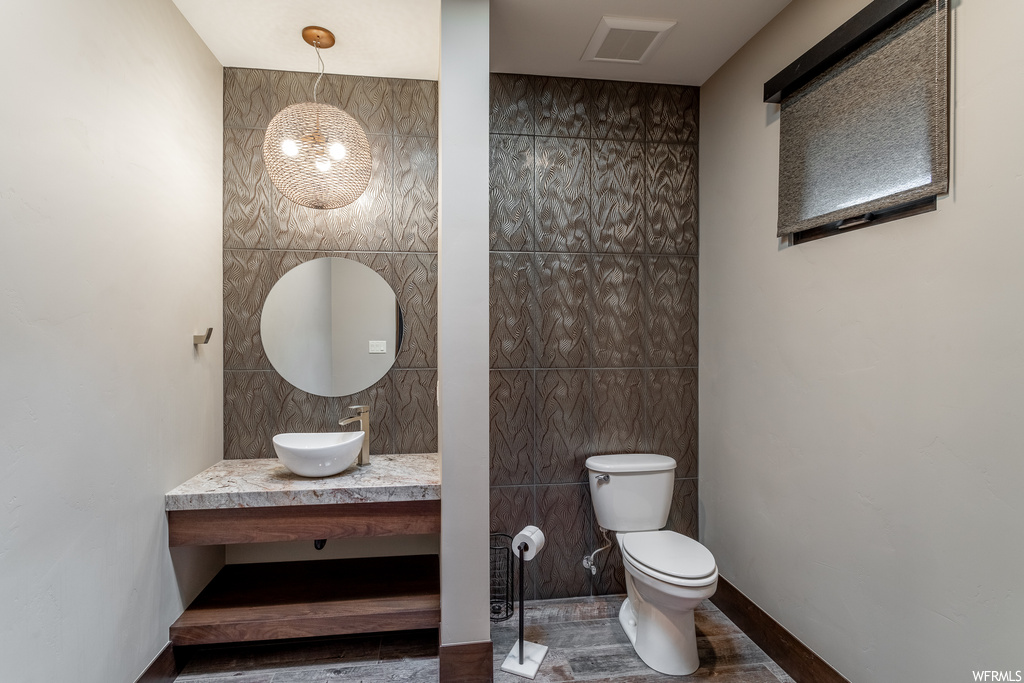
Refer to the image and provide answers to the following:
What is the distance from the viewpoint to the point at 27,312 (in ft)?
4.26

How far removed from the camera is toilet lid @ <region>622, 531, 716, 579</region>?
195cm

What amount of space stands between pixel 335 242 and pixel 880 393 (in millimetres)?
2361

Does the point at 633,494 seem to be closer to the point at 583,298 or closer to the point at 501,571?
the point at 501,571

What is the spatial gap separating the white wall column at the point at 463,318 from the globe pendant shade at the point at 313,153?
1.74ft

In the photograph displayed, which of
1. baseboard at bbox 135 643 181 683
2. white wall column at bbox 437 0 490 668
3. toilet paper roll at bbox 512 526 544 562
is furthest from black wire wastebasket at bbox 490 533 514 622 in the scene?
baseboard at bbox 135 643 181 683

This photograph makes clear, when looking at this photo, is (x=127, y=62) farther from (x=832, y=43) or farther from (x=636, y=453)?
(x=636, y=453)

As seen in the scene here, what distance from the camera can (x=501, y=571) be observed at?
255 centimetres

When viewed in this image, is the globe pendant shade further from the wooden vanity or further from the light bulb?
the wooden vanity

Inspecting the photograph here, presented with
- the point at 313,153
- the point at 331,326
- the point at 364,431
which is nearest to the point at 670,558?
the point at 364,431

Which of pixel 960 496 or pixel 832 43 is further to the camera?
pixel 832 43

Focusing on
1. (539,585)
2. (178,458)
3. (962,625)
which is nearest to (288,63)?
(178,458)

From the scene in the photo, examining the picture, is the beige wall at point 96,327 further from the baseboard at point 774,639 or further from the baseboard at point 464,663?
the baseboard at point 774,639

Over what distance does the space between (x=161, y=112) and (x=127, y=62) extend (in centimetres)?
23

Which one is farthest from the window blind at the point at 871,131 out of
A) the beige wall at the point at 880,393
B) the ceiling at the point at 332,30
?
the ceiling at the point at 332,30
